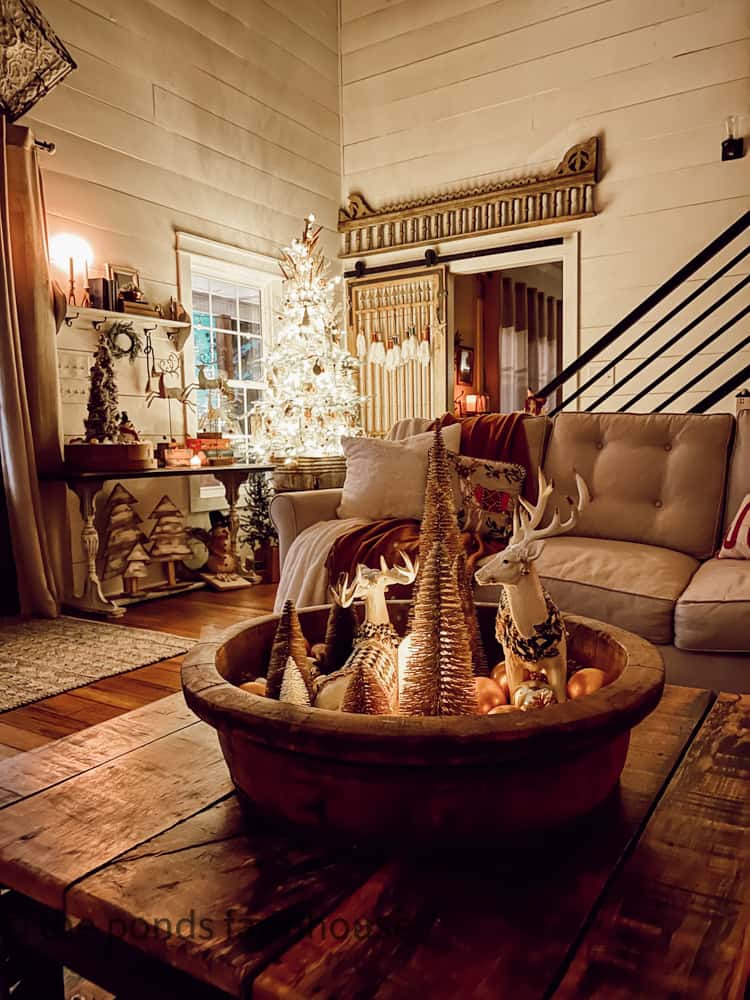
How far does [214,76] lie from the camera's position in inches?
188

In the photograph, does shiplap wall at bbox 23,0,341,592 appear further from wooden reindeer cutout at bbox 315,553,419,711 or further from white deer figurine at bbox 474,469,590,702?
white deer figurine at bbox 474,469,590,702

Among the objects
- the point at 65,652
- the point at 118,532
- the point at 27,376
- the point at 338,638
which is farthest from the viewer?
the point at 118,532

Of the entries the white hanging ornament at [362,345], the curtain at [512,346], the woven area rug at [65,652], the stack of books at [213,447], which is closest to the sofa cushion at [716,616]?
the woven area rug at [65,652]

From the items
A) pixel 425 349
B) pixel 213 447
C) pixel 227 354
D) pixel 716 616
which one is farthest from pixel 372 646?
pixel 425 349

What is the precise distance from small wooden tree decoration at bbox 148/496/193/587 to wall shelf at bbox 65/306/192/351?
997mm

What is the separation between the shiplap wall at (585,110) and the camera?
14.8ft

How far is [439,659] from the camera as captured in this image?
811 mm

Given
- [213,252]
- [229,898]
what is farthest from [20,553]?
[229,898]

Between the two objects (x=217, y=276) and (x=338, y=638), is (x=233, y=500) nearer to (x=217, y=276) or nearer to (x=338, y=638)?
(x=217, y=276)

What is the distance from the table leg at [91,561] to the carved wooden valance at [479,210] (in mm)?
3229

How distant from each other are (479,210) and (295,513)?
348 centimetres

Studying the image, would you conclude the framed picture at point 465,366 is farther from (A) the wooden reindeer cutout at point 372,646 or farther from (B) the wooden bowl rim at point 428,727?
(B) the wooden bowl rim at point 428,727

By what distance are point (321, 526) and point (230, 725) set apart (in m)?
2.11

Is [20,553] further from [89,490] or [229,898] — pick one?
[229,898]
